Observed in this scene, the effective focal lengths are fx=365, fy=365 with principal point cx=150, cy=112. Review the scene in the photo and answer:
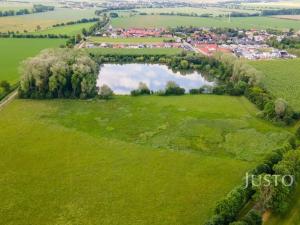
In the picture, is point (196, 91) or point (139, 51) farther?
point (139, 51)

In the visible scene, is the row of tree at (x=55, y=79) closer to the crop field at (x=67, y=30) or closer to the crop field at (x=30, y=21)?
the crop field at (x=67, y=30)

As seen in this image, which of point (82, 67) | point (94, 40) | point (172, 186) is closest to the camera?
point (172, 186)

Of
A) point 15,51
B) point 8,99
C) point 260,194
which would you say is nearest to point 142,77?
point 8,99

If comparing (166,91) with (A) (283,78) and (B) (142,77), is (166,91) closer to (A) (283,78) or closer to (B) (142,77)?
(B) (142,77)

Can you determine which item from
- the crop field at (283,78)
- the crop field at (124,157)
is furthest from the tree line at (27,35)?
the crop field at (283,78)

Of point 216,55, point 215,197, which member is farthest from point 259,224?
point 216,55

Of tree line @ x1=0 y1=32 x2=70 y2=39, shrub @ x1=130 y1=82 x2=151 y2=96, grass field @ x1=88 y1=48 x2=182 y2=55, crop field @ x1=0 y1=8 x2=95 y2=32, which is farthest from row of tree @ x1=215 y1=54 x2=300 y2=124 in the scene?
crop field @ x1=0 y1=8 x2=95 y2=32

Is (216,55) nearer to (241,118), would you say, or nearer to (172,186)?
(241,118)
